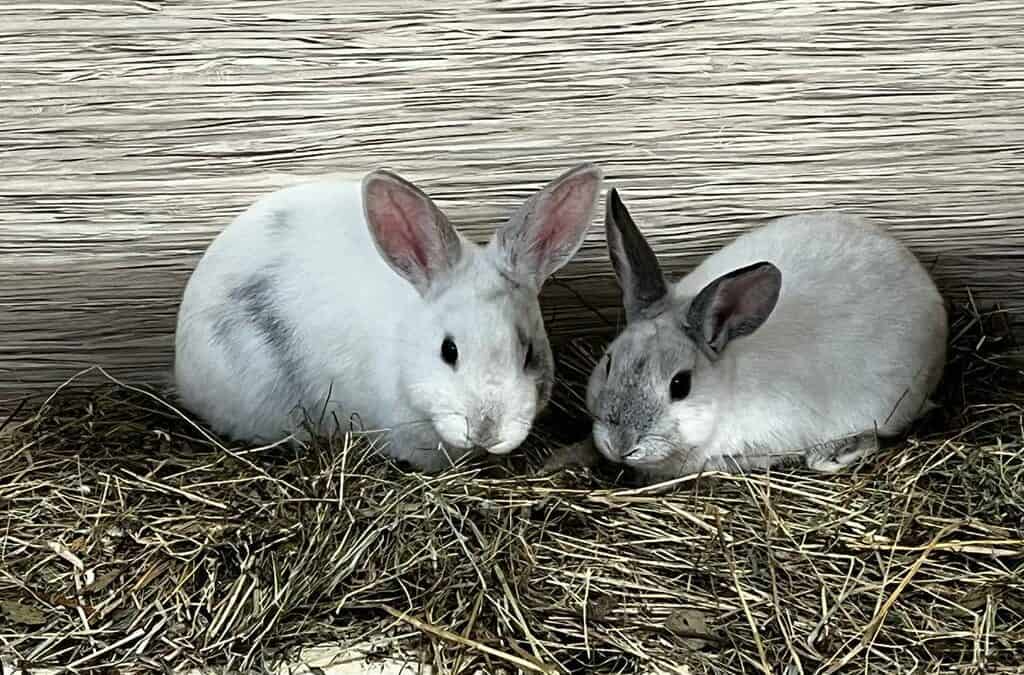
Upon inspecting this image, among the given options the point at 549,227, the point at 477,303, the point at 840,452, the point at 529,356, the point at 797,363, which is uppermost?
the point at 549,227

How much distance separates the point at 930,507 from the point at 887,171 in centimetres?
95

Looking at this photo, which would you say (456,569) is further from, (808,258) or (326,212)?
(808,258)

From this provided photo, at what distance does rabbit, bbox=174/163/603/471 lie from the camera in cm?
270

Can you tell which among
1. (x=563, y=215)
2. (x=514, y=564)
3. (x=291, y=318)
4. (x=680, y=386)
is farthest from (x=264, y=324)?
(x=680, y=386)

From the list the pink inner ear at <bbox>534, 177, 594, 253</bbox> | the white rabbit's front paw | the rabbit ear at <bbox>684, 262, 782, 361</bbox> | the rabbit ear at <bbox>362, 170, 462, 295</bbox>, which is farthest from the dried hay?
the pink inner ear at <bbox>534, 177, 594, 253</bbox>

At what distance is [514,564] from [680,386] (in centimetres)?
59

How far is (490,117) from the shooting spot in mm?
3115

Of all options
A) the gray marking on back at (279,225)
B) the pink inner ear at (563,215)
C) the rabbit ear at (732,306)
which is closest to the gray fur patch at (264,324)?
the gray marking on back at (279,225)

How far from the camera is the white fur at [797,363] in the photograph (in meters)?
2.81

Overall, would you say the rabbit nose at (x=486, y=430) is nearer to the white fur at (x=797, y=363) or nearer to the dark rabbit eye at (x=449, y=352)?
the dark rabbit eye at (x=449, y=352)

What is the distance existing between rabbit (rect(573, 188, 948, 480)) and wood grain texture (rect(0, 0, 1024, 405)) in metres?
0.21

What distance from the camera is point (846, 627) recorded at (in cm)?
241

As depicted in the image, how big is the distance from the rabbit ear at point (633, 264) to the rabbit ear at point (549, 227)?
0.06m

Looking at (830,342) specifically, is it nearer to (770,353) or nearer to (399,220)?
(770,353)
